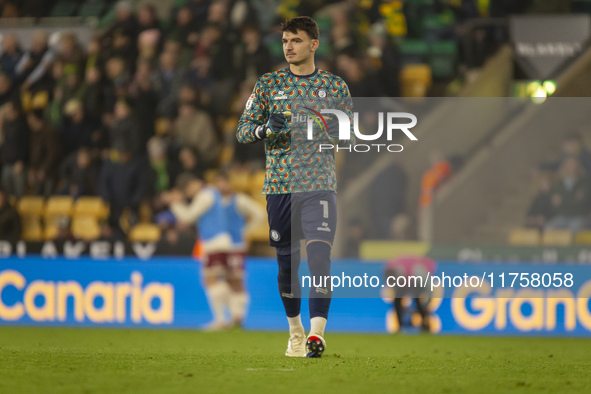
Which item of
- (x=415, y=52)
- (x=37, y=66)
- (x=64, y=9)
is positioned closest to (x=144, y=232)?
(x=37, y=66)

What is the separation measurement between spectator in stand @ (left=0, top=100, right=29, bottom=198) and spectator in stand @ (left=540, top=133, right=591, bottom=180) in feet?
24.2

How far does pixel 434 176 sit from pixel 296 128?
580cm

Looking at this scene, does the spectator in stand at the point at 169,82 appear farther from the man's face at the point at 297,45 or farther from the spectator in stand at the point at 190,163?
the man's face at the point at 297,45

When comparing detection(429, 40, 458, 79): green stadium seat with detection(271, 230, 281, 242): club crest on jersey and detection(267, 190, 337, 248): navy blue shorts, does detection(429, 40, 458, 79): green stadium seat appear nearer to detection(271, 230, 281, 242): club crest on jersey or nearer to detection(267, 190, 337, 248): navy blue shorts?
detection(267, 190, 337, 248): navy blue shorts

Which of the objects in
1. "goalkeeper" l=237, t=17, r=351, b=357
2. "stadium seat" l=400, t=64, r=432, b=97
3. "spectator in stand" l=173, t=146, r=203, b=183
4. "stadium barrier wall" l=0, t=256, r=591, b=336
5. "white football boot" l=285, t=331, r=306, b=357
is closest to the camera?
"goalkeeper" l=237, t=17, r=351, b=357

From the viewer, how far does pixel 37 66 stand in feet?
52.8

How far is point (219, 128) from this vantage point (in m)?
13.9

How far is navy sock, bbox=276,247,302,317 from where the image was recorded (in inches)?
260

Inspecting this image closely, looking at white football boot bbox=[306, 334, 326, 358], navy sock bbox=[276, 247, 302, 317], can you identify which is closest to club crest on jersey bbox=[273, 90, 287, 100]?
navy sock bbox=[276, 247, 302, 317]

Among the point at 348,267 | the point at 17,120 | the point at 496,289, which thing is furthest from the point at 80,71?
the point at 496,289

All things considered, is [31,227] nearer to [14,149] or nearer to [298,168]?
[14,149]

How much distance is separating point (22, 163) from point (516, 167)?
23.2 feet

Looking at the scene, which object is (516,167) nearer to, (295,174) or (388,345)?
(388,345)

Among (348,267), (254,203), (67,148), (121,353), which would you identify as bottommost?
(121,353)
